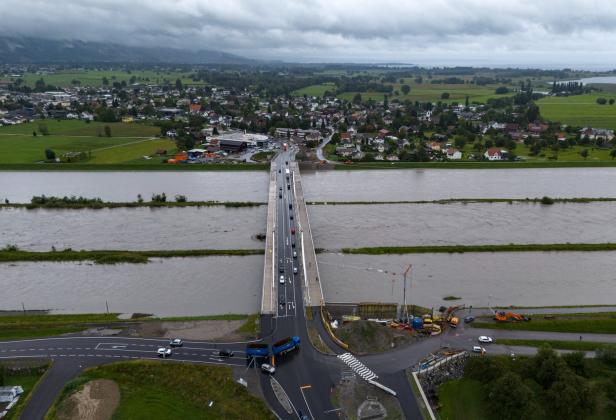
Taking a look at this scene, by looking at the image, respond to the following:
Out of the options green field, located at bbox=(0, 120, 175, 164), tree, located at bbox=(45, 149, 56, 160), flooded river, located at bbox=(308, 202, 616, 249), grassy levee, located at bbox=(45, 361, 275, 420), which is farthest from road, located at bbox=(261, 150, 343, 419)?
tree, located at bbox=(45, 149, 56, 160)

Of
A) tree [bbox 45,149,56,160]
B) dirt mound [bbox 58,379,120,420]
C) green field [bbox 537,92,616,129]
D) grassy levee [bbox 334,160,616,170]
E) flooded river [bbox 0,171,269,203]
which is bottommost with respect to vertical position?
dirt mound [bbox 58,379,120,420]

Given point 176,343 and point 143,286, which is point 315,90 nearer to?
point 143,286

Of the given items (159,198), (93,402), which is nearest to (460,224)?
(159,198)

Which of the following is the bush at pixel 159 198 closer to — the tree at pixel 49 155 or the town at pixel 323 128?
the town at pixel 323 128

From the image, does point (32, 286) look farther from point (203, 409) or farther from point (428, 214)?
point (428, 214)

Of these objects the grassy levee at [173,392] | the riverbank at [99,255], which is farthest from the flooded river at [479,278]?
the grassy levee at [173,392]

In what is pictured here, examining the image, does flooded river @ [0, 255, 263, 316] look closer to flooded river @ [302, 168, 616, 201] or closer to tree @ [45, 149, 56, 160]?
flooded river @ [302, 168, 616, 201]
